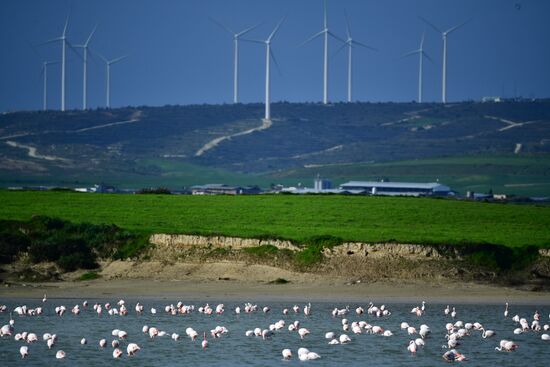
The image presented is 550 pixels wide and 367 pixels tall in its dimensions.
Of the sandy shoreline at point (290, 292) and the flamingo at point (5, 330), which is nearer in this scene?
the flamingo at point (5, 330)

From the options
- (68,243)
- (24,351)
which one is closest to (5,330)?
(24,351)

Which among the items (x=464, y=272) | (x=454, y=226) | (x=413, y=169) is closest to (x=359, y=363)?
(x=464, y=272)

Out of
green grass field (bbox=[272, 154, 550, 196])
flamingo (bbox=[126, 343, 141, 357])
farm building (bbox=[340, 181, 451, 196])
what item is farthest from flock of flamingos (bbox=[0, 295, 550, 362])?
green grass field (bbox=[272, 154, 550, 196])

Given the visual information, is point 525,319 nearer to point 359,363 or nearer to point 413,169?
point 359,363

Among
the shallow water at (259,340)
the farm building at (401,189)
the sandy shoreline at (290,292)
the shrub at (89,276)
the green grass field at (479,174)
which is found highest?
the green grass field at (479,174)

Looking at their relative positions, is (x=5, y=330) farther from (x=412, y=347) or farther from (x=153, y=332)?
(x=412, y=347)

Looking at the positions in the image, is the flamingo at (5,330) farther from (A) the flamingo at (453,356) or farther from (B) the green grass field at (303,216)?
(B) the green grass field at (303,216)

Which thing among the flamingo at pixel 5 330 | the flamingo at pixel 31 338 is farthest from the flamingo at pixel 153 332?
the flamingo at pixel 5 330
